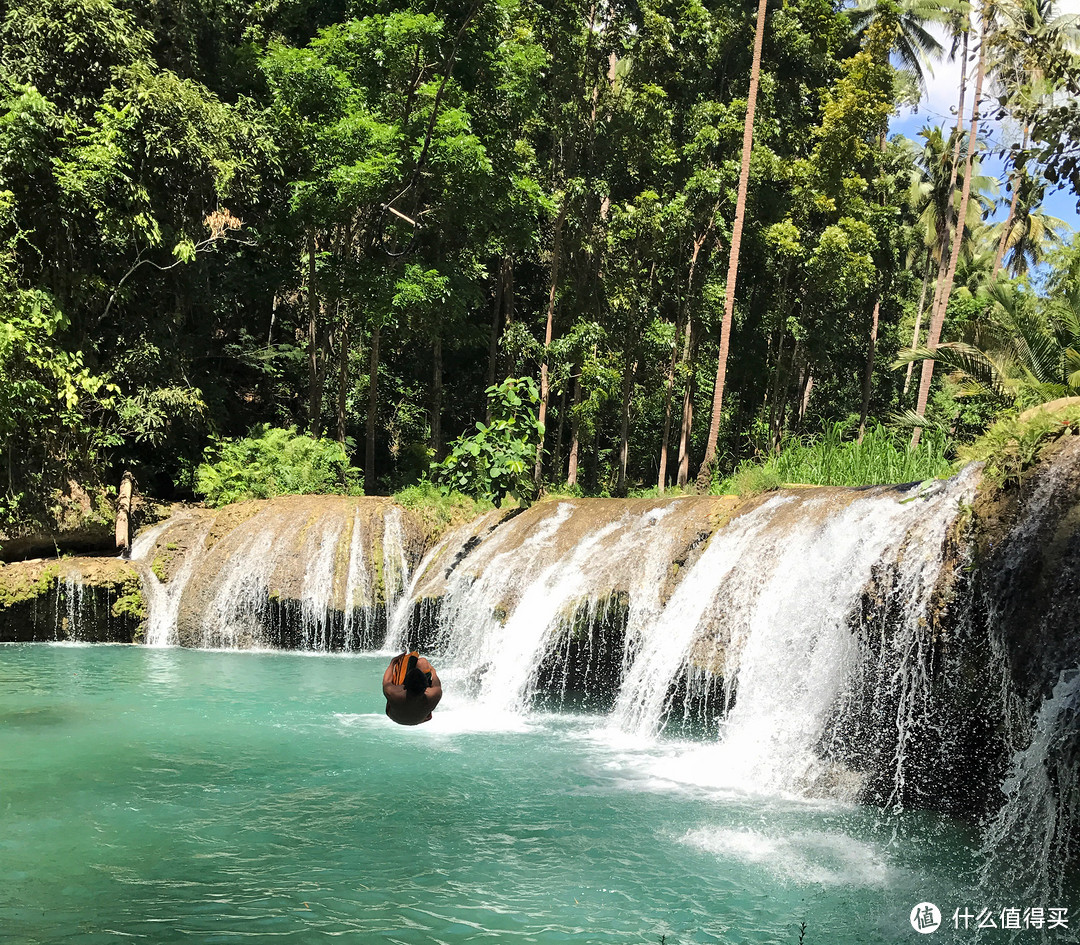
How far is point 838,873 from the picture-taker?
577 centimetres

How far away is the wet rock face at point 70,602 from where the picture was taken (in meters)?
13.8

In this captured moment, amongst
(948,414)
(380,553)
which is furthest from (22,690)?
(948,414)

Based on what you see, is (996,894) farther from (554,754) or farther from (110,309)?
(110,309)

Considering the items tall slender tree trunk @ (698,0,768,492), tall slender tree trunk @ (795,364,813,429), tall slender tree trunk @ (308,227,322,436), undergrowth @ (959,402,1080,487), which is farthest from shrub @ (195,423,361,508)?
tall slender tree trunk @ (795,364,813,429)

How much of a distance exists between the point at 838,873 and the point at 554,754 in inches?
121

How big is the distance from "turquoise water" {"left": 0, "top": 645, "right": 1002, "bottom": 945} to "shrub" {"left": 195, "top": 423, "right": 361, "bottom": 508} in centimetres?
801

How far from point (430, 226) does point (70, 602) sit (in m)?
9.55

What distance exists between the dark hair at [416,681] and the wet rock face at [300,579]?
32.6 ft

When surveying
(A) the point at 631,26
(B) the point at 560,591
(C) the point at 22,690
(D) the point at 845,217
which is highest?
(A) the point at 631,26

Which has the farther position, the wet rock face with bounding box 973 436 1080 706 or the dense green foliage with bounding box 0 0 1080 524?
the dense green foliage with bounding box 0 0 1080 524

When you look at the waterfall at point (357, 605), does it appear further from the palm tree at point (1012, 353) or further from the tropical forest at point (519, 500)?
the palm tree at point (1012, 353)

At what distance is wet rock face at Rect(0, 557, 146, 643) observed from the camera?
1375 cm

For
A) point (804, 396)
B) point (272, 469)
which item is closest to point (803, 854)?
point (272, 469)

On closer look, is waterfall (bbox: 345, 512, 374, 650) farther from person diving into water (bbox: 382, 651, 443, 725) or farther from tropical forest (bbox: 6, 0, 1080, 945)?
person diving into water (bbox: 382, 651, 443, 725)
